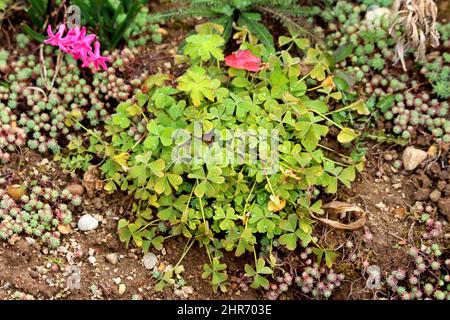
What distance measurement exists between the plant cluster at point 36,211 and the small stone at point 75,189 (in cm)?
4

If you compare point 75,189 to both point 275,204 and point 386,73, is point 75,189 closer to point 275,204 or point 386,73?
point 275,204

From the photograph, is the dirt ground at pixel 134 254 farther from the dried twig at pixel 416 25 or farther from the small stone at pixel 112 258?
the dried twig at pixel 416 25

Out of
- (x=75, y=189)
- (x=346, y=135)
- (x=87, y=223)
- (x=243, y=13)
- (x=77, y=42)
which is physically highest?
(x=77, y=42)

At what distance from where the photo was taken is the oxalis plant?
3451 millimetres

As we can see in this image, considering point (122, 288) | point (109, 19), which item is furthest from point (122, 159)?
point (109, 19)

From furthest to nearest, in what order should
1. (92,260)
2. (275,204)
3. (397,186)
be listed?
(397,186) → (92,260) → (275,204)

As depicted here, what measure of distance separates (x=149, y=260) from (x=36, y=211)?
0.74 meters

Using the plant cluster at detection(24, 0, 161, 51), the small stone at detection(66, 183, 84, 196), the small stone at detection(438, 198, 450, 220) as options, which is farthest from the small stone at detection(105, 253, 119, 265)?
the small stone at detection(438, 198, 450, 220)

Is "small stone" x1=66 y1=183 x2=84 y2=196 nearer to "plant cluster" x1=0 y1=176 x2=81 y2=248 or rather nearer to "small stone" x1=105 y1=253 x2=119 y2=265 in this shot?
"plant cluster" x1=0 y1=176 x2=81 y2=248

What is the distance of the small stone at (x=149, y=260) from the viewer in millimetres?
3566

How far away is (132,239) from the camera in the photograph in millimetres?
3656

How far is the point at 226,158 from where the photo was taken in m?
3.43

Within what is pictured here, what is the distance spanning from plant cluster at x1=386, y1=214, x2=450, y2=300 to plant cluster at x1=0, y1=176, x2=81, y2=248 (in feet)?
6.38
